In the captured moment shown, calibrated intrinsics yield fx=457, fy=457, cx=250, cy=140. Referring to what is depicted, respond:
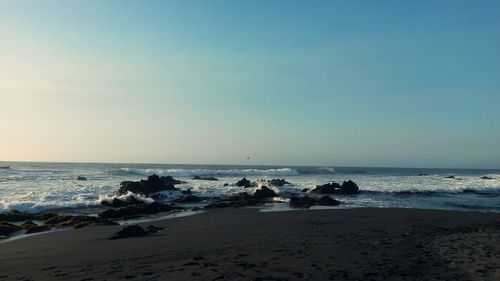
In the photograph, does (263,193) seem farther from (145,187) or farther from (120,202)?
(120,202)

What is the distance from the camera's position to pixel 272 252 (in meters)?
10.8

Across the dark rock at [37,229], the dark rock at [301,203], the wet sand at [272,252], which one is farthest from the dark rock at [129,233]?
the dark rock at [301,203]

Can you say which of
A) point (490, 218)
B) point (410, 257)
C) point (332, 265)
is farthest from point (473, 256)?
point (490, 218)

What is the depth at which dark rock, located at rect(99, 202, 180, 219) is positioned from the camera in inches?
818

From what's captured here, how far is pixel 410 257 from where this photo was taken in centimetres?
1021

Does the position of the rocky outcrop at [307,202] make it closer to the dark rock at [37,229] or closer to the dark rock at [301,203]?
the dark rock at [301,203]

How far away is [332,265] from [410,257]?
2.07m

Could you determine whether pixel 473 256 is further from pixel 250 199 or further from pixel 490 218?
pixel 250 199

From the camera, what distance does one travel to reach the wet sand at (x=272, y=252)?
8.77 meters

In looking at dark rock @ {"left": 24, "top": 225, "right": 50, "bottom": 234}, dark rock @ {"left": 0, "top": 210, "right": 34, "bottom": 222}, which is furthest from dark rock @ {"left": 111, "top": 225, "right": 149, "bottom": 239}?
dark rock @ {"left": 0, "top": 210, "right": 34, "bottom": 222}

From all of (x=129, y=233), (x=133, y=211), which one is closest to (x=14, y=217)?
(x=133, y=211)

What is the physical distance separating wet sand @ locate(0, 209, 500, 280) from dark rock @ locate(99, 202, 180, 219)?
3845 mm

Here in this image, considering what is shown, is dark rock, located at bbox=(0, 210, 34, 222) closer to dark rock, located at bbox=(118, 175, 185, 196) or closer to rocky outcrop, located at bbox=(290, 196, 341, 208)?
dark rock, located at bbox=(118, 175, 185, 196)

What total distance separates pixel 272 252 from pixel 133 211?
504 inches
